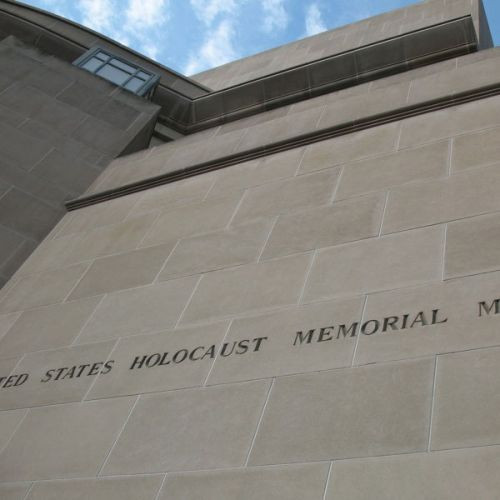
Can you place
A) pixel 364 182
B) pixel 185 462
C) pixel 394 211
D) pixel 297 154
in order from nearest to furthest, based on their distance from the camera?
pixel 185 462
pixel 394 211
pixel 364 182
pixel 297 154

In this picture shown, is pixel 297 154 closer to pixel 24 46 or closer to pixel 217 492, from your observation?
pixel 217 492

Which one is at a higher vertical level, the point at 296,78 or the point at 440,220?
the point at 296,78

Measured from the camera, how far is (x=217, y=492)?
5004 millimetres

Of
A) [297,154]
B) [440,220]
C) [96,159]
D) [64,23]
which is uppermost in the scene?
[64,23]

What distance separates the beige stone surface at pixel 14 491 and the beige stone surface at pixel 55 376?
3.35ft

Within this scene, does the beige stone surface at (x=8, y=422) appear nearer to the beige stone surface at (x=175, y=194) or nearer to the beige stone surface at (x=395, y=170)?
the beige stone surface at (x=175, y=194)

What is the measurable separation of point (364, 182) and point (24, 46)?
10.6m

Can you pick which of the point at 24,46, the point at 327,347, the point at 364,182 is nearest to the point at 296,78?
the point at 24,46

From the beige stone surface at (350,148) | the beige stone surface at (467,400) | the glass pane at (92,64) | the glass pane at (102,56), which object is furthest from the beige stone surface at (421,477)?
the glass pane at (102,56)

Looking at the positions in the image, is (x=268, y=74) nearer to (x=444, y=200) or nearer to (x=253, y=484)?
(x=444, y=200)

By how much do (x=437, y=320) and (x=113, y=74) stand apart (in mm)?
13041

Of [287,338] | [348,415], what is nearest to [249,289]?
[287,338]

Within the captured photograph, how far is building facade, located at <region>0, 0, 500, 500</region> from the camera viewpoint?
495 centimetres

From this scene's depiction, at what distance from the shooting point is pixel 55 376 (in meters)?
7.41
